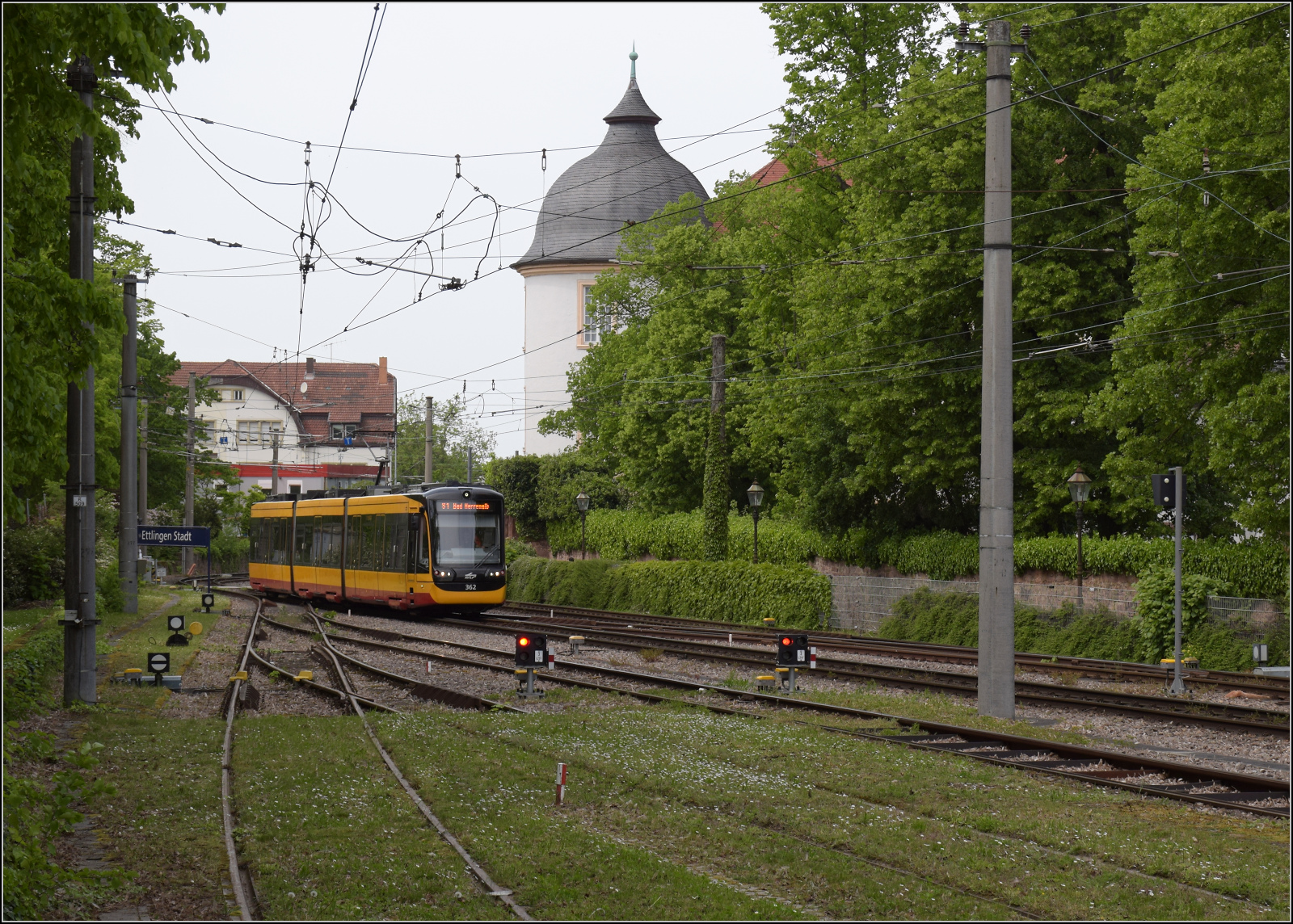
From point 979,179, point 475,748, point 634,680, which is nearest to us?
point 475,748

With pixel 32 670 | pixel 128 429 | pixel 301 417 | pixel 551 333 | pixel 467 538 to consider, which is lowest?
pixel 32 670

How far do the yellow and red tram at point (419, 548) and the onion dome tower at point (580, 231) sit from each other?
1296 inches

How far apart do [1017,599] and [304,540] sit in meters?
23.0

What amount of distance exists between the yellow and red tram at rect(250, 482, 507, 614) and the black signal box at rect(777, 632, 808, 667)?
15.6 metres

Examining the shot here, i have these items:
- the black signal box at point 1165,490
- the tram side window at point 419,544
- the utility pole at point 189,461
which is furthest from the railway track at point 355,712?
the utility pole at point 189,461

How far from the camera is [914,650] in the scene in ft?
86.6

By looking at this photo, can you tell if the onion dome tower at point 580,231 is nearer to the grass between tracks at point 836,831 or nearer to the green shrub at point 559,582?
the green shrub at point 559,582

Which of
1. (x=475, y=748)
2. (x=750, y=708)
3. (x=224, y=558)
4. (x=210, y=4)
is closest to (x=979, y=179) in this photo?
(x=750, y=708)

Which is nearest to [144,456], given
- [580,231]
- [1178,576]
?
[580,231]

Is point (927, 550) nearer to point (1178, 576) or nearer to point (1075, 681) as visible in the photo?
point (1075, 681)

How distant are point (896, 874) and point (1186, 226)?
759 inches

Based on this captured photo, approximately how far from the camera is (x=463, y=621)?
3462cm

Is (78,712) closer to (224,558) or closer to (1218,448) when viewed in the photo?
(1218,448)

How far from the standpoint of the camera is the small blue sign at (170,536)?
27.9 meters
